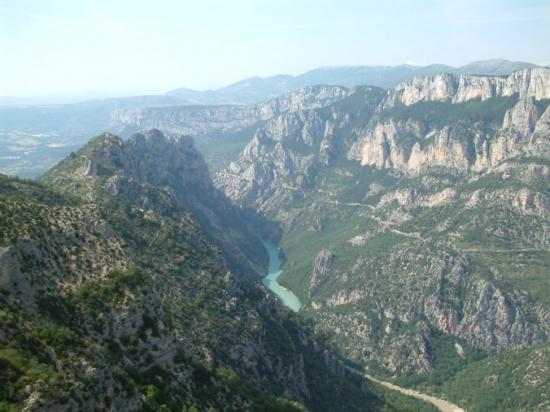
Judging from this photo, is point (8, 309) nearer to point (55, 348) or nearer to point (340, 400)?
point (55, 348)

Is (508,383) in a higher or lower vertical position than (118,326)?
lower

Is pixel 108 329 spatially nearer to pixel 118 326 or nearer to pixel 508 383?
pixel 118 326

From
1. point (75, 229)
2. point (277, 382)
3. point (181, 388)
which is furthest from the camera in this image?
point (277, 382)

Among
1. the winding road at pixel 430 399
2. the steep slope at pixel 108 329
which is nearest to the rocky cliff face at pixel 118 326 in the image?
the steep slope at pixel 108 329

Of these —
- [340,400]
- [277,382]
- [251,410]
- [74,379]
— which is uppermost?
[74,379]

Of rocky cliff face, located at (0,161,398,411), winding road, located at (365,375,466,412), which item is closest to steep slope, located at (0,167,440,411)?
rocky cliff face, located at (0,161,398,411)

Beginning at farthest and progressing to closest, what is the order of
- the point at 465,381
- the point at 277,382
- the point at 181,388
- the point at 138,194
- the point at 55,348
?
the point at 465,381
the point at 138,194
the point at 277,382
the point at 181,388
the point at 55,348

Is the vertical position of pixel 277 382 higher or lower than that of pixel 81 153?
lower

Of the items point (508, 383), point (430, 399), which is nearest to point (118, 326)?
point (430, 399)

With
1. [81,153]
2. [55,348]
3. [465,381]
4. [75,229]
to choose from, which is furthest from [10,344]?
[465,381]
